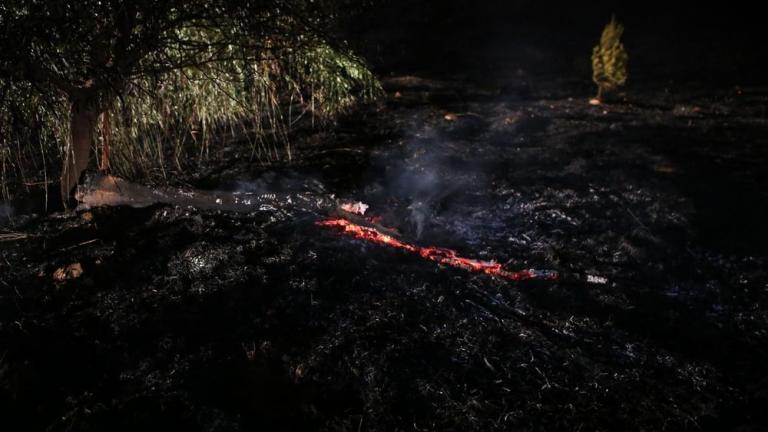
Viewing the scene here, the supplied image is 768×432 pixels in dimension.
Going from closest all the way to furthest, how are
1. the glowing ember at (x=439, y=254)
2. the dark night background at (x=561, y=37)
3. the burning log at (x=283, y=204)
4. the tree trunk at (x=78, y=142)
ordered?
the tree trunk at (x=78, y=142) < the glowing ember at (x=439, y=254) < the burning log at (x=283, y=204) < the dark night background at (x=561, y=37)

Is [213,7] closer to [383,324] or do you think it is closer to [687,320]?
[383,324]

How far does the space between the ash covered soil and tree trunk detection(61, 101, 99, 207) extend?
41 centimetres

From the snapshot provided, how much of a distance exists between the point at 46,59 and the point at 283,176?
304 centimetres

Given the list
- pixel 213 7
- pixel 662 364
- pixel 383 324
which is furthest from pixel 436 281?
pixel 213 7

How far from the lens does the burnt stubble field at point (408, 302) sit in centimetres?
276

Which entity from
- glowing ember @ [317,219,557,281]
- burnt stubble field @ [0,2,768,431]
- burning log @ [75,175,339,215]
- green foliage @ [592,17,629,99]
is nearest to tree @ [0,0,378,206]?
burning log @ [75,175,339,215]

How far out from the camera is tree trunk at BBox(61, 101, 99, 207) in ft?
13.5

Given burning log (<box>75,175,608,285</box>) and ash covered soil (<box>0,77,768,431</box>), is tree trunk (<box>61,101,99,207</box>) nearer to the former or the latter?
burning log (<box>75,175,608,285</box>)

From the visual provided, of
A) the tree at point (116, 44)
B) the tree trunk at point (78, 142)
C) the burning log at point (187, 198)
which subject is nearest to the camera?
the tree at point (116, 44)

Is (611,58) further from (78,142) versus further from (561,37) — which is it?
(561,37)

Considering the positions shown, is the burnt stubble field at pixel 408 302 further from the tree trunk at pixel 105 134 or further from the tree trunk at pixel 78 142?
the tree trunk at pixel 105 134

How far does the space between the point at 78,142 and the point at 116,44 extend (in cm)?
159

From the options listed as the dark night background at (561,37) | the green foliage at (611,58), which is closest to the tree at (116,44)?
the green foliage at (611,58)

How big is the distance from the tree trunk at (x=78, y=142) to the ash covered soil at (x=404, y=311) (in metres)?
0.41
